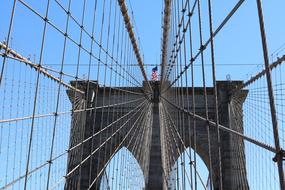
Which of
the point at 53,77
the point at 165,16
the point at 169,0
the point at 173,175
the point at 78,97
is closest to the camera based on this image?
the point at 53,77

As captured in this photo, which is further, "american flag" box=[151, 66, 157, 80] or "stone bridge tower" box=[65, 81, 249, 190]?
"american flag" box=[151, 66, 157, 80]

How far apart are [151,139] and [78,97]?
15.6ft

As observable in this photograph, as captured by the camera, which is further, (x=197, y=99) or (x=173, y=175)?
(x=197, y=99)

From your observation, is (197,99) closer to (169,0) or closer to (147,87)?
(147,87)

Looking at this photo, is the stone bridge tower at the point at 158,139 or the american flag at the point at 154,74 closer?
A: the stone bridge tower at the point at 158,139

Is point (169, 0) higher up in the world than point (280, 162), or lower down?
higher up

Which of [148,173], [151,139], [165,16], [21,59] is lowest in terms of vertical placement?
[148,173]

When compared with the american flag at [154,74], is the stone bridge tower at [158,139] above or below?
below

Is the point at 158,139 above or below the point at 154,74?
below

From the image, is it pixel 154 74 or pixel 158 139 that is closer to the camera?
pixel 158 139

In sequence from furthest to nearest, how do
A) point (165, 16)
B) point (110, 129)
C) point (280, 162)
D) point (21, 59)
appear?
point (110, 129) < point (165, 16) < point (21, 59) < point (280, 162)

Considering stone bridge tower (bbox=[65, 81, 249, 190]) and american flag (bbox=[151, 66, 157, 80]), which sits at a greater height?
american flag (bbox=[151, 66, 157, 80])

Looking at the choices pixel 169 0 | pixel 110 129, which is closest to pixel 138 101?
pixel 110 129

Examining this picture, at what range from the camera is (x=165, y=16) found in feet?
39.5
